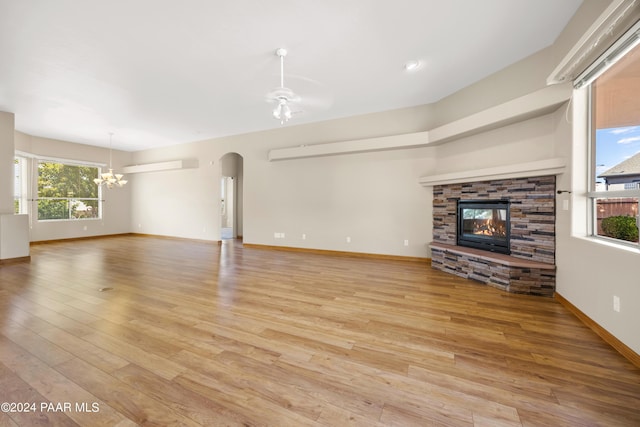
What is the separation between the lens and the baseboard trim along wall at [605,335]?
1857mm

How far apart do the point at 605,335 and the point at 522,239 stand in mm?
1568

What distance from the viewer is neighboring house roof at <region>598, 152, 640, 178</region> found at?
6.83 ft

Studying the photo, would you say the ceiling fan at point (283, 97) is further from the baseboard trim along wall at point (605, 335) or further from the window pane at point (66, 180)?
the window pane at point (66, 180)

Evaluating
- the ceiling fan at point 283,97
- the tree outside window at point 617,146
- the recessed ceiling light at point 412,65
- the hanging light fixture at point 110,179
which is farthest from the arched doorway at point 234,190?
the tree outside window at point 617,146

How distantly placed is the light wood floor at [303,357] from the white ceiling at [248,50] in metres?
3.02

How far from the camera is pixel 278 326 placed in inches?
94.3

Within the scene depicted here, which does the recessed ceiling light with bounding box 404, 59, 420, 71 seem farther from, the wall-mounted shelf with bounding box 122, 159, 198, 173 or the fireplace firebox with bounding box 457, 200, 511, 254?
the wall-mounted shelf with bounding box 122, 159, 198, 173

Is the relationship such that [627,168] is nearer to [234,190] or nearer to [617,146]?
[617,146]

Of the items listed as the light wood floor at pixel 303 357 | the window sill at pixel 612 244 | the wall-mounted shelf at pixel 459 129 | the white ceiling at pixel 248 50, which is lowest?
the light wood floor at pixel 303 357

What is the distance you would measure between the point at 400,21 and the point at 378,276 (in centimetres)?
334

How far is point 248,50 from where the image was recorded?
3.18m

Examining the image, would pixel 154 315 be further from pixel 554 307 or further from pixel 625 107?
pixel 625 107

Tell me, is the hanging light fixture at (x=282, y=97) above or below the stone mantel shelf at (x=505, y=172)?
above

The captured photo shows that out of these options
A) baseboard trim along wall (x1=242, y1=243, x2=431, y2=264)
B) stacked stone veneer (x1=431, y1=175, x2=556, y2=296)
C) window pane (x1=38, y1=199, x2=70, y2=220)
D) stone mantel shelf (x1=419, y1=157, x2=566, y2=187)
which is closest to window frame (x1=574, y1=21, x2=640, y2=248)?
stone mantel shelf (x1=419, y1=157, x2=566, y2=187)
